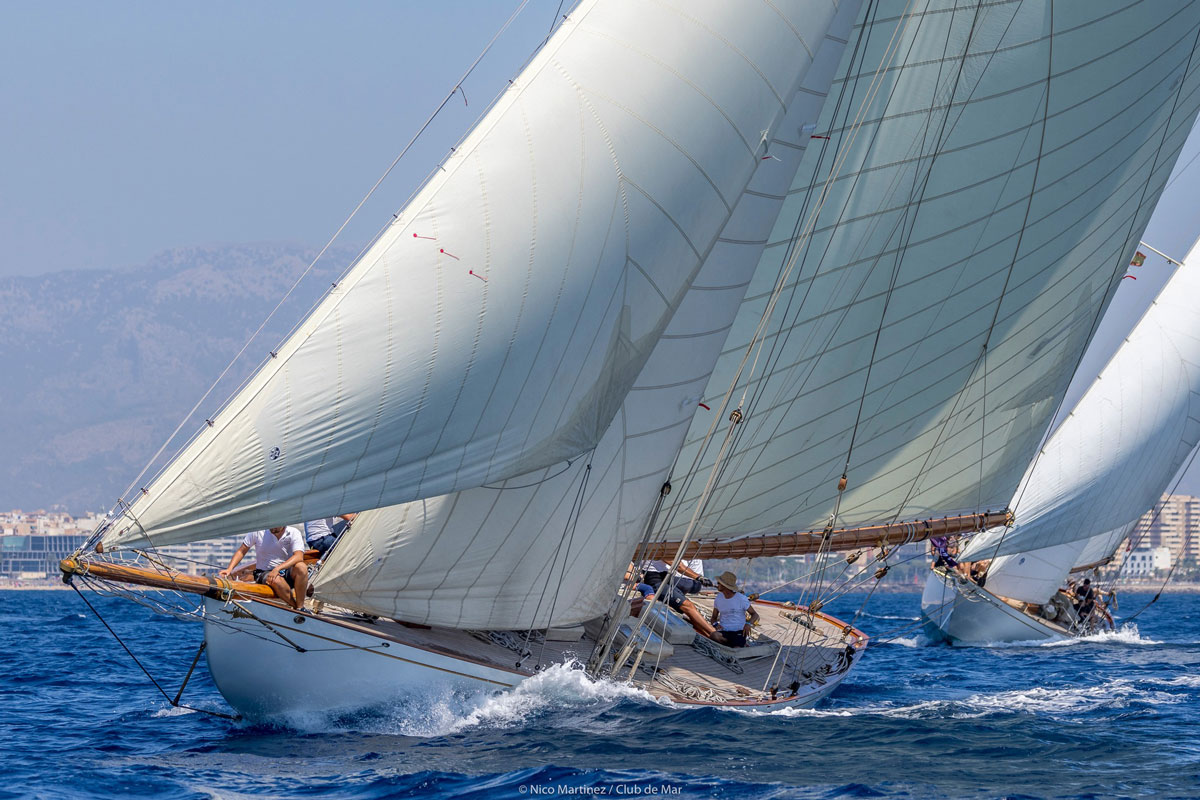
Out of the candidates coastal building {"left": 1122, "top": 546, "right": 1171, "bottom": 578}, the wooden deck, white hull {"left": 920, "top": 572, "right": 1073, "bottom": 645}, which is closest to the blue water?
the wooden deck

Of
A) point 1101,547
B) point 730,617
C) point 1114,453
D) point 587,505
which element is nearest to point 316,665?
point 587,505

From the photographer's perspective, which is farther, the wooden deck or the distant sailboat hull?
the wooden deck

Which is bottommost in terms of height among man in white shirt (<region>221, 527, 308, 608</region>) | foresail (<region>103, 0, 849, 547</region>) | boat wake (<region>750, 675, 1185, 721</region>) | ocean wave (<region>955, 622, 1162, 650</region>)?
ocean wave (<region>955, 622, 1162, 650</region>)

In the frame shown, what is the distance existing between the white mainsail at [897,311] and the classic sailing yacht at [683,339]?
0.03m

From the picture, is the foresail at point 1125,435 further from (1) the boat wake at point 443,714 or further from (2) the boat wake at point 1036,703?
(1) the boat wake at point 443,714

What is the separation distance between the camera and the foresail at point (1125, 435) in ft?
86.9

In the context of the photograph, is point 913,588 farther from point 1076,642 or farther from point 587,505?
point 587,505

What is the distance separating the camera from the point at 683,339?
1298cm

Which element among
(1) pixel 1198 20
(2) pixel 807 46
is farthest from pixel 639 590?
(1) pixel 1198 20

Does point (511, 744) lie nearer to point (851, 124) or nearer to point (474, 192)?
point (474, 192)

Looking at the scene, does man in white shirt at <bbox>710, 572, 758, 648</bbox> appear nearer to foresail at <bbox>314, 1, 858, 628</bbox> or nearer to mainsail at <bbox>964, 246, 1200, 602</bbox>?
foresail at <bbox>314, 1, 858, 628</bbox>

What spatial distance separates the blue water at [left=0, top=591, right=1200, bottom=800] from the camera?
1021 centimetres

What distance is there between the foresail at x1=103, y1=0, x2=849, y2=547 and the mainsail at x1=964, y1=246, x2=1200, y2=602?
649 inches

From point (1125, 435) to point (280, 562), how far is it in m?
19.7
